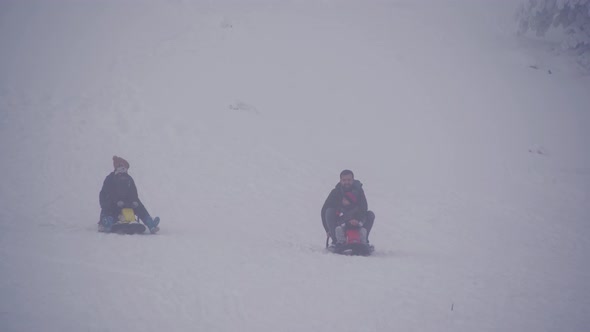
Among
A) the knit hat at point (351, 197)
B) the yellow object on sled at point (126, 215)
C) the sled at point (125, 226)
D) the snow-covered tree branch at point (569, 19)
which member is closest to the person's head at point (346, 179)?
the knit hat at point (351, 197)

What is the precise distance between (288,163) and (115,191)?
294 inches

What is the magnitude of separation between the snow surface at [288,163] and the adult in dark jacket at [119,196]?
0.59 m

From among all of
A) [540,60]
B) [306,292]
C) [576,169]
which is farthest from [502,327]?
[540,60]

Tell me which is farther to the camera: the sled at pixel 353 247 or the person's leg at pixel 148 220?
the person's leg at pixel 148 220

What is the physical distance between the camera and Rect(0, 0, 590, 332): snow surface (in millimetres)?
5332

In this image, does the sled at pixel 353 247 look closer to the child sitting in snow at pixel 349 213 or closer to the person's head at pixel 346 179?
the child sitting in snow at pixel 349 213

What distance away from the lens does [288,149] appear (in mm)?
16312

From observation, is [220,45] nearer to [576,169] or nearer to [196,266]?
[576,169]

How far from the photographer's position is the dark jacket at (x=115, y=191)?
8.45 meters

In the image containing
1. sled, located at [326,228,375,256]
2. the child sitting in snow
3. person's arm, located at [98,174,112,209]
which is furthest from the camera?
person's arm, located at [98,174,112,209]

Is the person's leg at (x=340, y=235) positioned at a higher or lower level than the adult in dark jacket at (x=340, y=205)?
lower

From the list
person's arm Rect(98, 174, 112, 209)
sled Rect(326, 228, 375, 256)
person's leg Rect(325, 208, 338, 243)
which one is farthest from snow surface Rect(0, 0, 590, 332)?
person's arm Rect(98, 174, 112, 209)

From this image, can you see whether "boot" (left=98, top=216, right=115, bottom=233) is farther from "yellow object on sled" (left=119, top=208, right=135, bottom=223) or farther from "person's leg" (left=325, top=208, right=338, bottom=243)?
"person's leg" (left=325, top=208, right=338, bottom=243)

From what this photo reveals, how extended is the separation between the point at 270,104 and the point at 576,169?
12.4 m
